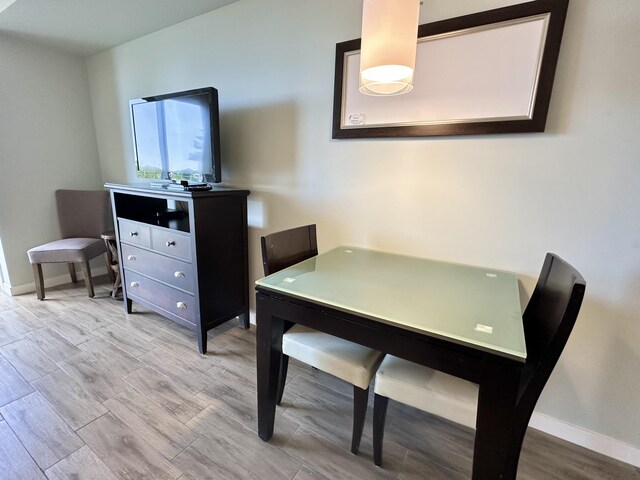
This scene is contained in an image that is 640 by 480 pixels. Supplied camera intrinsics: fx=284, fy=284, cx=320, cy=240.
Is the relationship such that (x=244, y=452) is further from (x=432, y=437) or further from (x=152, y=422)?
(x=432, y=437)

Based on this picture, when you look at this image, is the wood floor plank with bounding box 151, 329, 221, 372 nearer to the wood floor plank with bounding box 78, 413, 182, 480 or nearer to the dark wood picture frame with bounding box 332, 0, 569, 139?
the wood floor plank with bounding box 78, 413, 182, 480

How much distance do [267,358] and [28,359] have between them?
1821 millimetres

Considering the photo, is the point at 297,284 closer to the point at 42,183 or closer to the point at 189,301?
the point at 189,301

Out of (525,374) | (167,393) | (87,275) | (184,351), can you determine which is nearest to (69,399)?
(167,393)

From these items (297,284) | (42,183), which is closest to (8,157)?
(42,183)

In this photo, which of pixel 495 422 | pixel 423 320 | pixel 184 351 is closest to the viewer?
pixel 495 422

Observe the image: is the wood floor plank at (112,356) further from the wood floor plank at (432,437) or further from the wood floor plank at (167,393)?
the wood floor plank at (432,437)

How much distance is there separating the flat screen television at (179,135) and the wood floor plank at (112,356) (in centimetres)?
128

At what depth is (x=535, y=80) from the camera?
1244 mm

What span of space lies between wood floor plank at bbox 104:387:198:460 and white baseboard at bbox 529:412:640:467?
176 cm

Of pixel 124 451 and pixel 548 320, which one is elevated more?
pixel 548 320

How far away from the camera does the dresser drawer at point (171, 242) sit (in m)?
1.88

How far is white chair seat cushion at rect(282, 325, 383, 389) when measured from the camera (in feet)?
3.76

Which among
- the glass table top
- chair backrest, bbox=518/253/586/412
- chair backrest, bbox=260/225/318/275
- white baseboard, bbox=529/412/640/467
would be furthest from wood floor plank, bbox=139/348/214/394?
white baseboard, bbox=529/412/640/467
